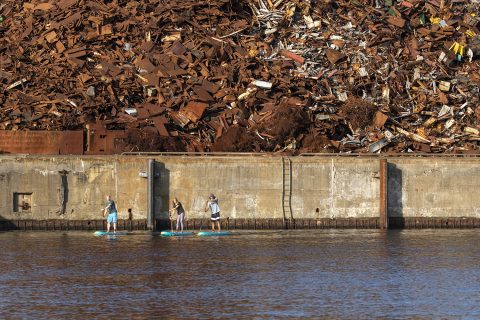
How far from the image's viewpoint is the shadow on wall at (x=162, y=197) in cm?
4659

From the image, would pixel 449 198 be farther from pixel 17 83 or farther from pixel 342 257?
pixel 17 83

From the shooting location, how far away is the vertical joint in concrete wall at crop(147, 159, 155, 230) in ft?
150

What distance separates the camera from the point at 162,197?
46.8m

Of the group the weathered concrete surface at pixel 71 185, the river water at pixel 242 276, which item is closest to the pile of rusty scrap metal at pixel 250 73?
the weathered concrete surface at pixel 71 185

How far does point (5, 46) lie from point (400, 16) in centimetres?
2284

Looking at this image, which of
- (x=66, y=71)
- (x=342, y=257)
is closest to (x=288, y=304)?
(x=342, y=257)

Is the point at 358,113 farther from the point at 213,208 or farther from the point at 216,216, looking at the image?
the point at 213,208

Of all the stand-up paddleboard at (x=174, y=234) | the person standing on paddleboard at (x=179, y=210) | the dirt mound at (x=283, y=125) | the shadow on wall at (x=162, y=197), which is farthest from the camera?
the dirt mound at (x=283, y=125)

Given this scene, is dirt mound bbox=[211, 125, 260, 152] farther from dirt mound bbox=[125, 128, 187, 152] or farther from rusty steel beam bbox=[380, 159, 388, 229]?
rusty steel beam bbox=[380, 159, 388, 229]

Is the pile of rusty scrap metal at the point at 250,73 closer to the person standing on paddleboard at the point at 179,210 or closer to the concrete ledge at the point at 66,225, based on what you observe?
the concrete ledge at the point at 66,225

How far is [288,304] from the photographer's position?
26.3 m

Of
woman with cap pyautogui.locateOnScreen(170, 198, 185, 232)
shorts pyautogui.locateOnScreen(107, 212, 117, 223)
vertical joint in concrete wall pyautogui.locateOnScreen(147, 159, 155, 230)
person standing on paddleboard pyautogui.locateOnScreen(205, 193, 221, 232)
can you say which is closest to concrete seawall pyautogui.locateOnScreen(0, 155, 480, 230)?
vertical joint in concrete wall pyautogui.locateOnScreen(147, 159, 155, 230)

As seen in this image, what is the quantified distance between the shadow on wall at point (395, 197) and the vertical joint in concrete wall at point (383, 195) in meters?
0.67

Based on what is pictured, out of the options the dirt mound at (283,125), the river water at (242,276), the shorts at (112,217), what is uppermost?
the dirt mound at (283,125)
